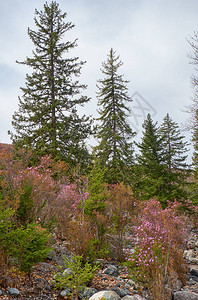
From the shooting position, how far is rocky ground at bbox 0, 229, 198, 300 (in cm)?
373

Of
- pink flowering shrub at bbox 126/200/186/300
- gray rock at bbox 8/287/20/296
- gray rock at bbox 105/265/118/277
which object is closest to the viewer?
gray rock at bbox 8/287/20/296

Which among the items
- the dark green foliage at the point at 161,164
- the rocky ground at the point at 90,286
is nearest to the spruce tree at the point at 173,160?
the dark green foliage at the point at 161,164

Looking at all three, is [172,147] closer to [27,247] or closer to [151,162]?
[151,162]

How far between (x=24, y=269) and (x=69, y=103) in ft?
49.9

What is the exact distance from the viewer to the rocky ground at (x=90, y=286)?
3.73 meters

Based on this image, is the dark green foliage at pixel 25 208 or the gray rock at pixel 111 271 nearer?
the dark green foliage at pixel 25 208

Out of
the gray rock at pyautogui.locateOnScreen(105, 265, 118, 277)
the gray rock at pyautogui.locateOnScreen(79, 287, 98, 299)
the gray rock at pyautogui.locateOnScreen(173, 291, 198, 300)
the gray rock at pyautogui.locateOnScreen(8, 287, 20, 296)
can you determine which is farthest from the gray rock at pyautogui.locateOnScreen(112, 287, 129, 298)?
the gray rock at pyautogui.locateOnScreen(8, 287, 20, 296)

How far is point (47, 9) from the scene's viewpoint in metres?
19.0

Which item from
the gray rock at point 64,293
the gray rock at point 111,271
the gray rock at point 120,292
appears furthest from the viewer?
the gray rock at point 111,271

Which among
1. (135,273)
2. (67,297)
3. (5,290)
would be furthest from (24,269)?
(135,273)

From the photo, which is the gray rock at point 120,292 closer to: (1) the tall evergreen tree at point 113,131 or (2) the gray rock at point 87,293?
(2) the gray rock at point 87,293

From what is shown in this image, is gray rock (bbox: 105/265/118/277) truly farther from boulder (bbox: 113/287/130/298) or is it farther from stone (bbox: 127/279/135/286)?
boulder (bbox: 113/287/130/298)

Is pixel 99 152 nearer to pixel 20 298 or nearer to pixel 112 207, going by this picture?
pixel 112 207

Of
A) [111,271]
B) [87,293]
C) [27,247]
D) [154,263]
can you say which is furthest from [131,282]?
[27,247]
